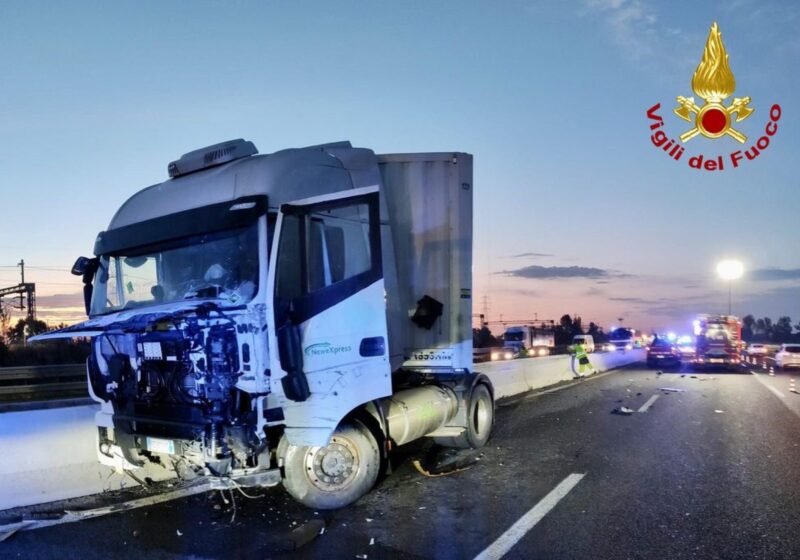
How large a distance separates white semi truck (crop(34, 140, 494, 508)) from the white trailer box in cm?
64

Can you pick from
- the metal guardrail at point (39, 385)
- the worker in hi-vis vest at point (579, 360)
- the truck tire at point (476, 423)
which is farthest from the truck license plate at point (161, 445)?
the worker in hi-vis vest at point (579, 360)

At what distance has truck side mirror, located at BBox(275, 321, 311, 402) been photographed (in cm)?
518

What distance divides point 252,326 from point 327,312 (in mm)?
764

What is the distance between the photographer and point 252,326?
509 centimetres

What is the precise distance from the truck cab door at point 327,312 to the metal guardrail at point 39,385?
697 inches

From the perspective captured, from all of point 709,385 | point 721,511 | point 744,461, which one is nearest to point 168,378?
point 721,511

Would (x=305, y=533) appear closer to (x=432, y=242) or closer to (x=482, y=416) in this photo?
(x=432, y=242)

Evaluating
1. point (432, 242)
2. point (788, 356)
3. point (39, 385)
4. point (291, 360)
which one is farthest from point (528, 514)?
point (788, 356)

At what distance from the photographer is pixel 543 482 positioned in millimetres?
6742

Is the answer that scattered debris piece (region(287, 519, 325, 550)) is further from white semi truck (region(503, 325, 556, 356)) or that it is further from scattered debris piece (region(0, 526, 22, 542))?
white semi truck (region(503, 325, 556, 356))

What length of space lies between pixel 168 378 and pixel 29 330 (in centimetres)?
4185

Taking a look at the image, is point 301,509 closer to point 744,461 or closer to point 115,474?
point 115,474

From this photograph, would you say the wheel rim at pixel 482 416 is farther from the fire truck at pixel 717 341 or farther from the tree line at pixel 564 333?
the tree line at pixel 564 333

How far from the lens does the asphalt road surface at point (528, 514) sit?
4832 mm
